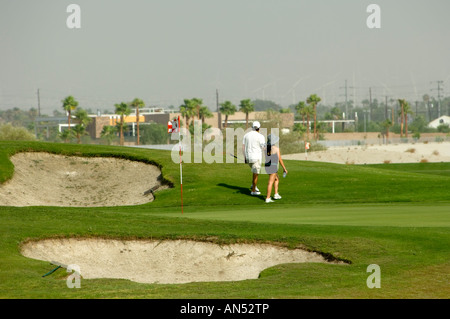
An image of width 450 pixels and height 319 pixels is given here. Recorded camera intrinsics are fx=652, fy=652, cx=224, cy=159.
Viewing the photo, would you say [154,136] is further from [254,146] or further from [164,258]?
[164,258]

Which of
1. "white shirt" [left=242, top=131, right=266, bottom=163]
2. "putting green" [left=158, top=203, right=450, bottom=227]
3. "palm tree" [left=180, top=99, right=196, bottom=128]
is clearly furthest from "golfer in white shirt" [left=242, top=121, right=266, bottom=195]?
"palm tree" [left=180, top=99, right=196, bottom=128]

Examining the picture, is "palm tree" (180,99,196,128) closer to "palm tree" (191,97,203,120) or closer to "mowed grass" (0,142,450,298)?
"palm tree" (191,97,203,120)

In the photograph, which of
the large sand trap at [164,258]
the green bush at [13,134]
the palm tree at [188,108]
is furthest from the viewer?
the palm tree at [188,108]

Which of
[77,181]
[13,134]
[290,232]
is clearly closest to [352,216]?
[290,232]

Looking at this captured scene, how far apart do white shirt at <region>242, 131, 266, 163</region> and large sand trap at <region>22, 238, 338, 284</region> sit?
8.64 meters

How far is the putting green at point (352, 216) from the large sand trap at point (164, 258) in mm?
2917

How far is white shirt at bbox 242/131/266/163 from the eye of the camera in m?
23.4

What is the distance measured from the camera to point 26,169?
110 feet

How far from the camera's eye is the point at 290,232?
15.7 meters

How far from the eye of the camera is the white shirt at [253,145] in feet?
76.9

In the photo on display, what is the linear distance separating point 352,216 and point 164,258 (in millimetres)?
6308

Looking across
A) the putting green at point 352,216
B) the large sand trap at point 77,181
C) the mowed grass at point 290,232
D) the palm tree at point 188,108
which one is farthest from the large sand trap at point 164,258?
the palm tree at point 188,108

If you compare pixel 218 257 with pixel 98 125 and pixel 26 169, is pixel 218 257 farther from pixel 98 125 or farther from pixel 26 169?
pixel 98 125

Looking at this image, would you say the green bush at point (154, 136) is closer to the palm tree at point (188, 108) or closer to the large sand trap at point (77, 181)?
the palm tree at point (188, 108)
